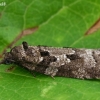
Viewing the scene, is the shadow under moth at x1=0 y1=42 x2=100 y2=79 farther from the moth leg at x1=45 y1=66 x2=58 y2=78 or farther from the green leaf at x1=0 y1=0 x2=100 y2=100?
the green leaf at x1=0 y1=0 x2=100 y2=100

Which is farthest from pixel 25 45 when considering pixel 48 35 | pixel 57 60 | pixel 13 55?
pixel 57 60

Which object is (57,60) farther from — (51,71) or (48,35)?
(48,35)

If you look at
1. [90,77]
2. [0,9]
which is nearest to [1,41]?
[0,9]

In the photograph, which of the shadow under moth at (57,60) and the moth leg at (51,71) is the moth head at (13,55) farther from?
the moth leg at (51,71)

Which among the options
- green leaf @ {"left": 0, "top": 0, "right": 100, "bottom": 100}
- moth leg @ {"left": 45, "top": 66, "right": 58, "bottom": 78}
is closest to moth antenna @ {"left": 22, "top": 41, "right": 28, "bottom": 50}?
green leaf @ {"left": 0, "top": 0, "right": 100, "bottom": 100}

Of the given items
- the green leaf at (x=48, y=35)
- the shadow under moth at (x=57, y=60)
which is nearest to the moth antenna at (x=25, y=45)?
the shadow under moth at (x=57, y=60)

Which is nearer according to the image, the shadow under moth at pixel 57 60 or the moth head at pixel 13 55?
the moth head at pixel 13 55
